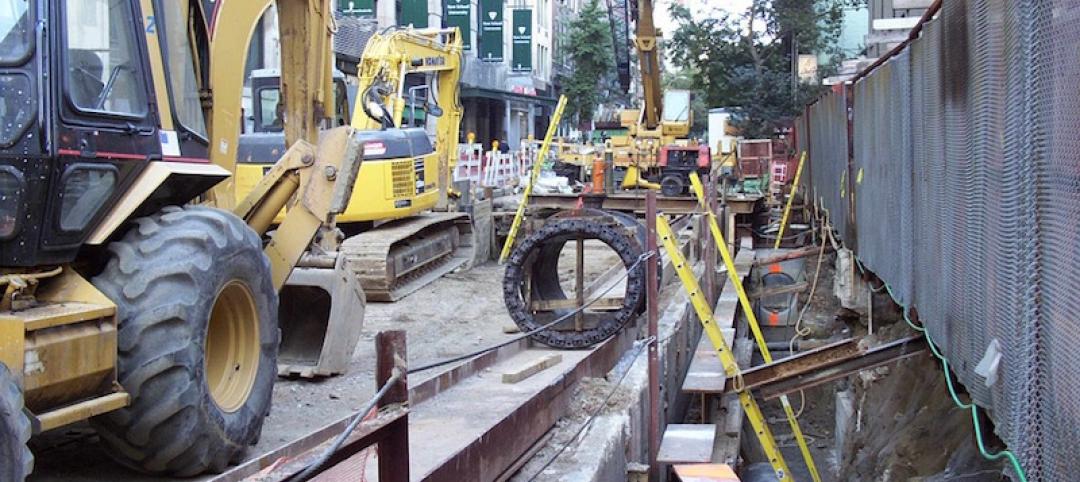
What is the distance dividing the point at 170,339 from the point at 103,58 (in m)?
1.37

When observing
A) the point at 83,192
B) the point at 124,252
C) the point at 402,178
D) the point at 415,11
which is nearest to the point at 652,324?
the point at 124,252

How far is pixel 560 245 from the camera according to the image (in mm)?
10719

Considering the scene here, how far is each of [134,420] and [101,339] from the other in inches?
19.3

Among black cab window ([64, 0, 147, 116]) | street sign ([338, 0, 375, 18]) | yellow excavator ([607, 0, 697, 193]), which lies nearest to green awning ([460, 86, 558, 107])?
street sign ([338, 0, 375, 18])

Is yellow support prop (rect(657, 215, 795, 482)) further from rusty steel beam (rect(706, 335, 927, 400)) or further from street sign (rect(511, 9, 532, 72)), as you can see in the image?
street sign (rect(511, 9, 532, 72))

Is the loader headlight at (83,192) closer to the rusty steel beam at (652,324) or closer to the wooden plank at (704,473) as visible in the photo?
the rusty steel beam at (652,324)

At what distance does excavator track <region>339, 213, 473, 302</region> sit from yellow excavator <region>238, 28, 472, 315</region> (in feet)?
0.04

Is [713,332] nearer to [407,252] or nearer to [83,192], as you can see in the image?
[83,192]

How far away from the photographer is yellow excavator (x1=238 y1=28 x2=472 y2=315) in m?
13.1

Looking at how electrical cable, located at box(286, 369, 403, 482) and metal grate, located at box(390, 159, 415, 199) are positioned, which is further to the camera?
metal grate, located at box(390, 159, 415, 199)

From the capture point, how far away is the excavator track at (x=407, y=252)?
1301 centimetres

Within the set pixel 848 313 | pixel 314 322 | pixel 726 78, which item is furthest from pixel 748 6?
pixel 314 322

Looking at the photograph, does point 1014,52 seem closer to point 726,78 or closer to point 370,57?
point 370,57

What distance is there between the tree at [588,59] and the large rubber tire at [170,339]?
53132 mm
